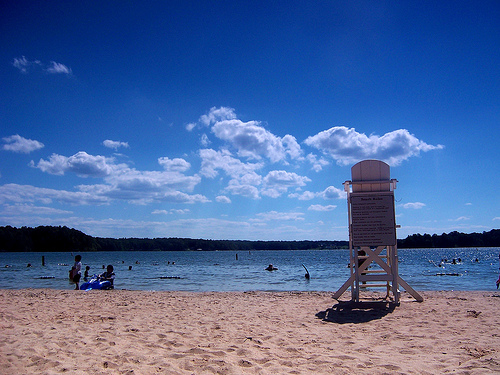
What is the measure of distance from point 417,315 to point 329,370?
4.43 m

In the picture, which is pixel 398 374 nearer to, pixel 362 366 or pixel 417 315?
pixel 362 366

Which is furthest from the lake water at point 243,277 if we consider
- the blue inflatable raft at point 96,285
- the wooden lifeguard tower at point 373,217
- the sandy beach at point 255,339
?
the sandy beach at point 255,339

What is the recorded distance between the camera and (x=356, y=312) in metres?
8.29

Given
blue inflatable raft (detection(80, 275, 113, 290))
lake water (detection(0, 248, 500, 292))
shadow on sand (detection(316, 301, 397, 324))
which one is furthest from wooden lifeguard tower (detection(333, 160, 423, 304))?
blue inflatable raft (detection(80, 275, 113, 290))

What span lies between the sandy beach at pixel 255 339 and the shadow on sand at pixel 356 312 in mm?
22

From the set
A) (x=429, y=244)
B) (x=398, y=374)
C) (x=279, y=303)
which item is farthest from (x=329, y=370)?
(x=429, y=244)

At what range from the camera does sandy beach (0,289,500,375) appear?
4395 mm

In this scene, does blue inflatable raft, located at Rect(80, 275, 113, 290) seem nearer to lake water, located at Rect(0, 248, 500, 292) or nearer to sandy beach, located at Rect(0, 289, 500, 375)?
lake water, located at Rect(0, 248, 500, 292)

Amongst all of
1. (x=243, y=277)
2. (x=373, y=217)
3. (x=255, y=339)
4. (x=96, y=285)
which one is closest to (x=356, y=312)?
(x=373, y=217)

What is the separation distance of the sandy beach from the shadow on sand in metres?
0.02

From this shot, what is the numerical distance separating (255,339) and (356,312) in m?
3.43

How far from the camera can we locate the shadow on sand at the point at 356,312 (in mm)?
7599

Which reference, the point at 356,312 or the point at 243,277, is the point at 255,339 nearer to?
the point at 356,312

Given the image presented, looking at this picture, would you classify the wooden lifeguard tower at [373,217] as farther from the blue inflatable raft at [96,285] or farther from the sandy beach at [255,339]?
the blue inflatable raft at [96,285]
